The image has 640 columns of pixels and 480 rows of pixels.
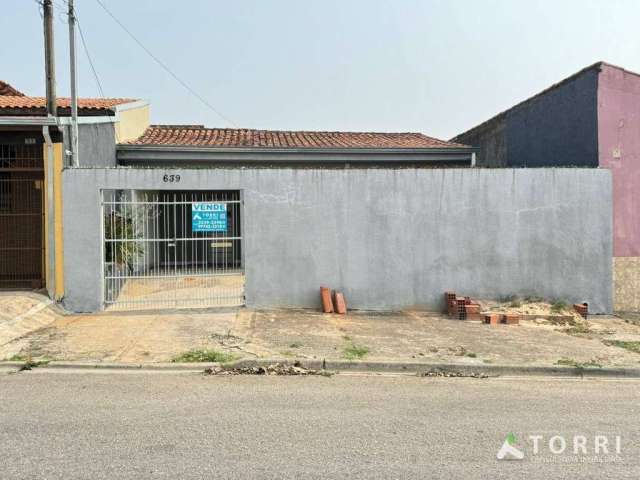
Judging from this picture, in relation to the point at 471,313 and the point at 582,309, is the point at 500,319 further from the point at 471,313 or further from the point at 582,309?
the point at 582,309

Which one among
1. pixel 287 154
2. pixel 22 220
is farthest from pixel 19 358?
pixel 287 154

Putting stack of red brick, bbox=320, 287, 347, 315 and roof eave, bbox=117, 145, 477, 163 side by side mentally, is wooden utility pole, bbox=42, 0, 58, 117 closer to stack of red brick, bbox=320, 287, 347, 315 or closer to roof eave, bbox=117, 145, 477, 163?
roof eave, bbox=117, 145, 477, 163

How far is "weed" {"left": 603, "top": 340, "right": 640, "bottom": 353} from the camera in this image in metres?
7.02

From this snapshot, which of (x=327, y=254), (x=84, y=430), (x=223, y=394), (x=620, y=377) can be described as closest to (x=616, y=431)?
(x=620, y=377)

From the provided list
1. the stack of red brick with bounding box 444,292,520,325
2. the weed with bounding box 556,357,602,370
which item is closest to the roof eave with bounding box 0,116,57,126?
the stack of red brick with bounding box 444,292,520,325

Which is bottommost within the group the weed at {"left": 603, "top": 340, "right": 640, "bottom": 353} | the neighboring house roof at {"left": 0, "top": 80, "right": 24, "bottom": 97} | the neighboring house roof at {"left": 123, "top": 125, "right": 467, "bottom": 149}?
the weed at {"left": 603, "top": 340, "right": 640, "bottom": 353}

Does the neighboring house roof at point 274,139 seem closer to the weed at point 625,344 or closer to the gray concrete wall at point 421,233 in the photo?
the gray concrete wall at point 421,233

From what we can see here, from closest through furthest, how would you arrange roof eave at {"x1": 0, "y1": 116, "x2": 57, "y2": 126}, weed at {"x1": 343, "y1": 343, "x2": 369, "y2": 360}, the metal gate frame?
weed at {"x1": 343, "y1": 343, "x2": 369, "y2": 360}
roof eave at {"x1": 0, "y1": 116, "x2": 57, "y2": 126}
the metal gate frame

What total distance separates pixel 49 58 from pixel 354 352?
8257mm

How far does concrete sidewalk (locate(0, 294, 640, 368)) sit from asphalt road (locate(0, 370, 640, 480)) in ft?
2.06

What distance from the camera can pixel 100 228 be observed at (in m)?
8.80

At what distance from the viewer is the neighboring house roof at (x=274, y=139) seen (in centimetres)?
1374

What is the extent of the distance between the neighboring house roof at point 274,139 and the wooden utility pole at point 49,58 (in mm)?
3481

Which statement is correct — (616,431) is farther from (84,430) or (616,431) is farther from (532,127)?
(532,127)
